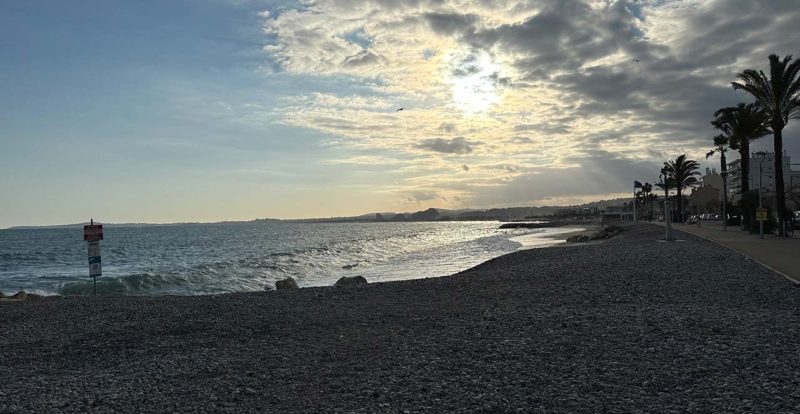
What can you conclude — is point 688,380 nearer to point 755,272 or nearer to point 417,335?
point 417,335

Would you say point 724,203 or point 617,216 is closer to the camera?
point 724,203

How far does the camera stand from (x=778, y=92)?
28844 mm

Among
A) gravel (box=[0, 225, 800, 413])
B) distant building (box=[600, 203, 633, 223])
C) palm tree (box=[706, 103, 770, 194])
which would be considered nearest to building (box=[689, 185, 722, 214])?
distant building (box=[600, 203, 633, 223])

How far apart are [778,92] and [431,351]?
2853cm

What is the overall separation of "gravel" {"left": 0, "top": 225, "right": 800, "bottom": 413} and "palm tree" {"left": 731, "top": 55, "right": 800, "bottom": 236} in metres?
19.2

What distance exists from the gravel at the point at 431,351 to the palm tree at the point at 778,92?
1918cm

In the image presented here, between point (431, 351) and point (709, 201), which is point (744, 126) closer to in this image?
point (431, 351)

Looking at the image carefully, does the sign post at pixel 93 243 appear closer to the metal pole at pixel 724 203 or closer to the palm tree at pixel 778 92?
the palm tree at pixel 778 92

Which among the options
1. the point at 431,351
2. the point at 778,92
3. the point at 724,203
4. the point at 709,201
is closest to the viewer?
the point at 431,351

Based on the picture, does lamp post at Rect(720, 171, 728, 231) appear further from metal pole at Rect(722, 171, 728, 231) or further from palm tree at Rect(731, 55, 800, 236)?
palm tree at Rect(731, 55, 800, 236)

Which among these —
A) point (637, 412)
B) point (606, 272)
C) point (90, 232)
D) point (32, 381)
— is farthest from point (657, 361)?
point (90, 232)

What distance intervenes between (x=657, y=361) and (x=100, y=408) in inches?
228


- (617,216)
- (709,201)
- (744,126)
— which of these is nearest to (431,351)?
(744,126)

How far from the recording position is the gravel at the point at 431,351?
5.68 meters
